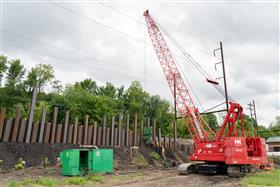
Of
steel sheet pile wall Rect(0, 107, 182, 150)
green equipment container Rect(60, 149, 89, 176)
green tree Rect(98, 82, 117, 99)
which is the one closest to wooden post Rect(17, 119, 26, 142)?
steel sheet pile wall Rect(0, 107, 182, 150)

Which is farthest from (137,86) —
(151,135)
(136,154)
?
(136,154)

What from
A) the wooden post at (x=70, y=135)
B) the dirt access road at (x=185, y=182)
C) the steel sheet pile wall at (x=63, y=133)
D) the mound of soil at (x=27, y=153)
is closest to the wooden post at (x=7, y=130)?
the steel sheet pile wall at (x=63, y=133)

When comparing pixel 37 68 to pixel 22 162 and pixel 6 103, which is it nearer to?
pixel 6 103

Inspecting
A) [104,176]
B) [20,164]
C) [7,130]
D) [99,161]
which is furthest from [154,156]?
[7,130]

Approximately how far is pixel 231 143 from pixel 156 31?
67.0 ft

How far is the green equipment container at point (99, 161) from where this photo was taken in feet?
47.7

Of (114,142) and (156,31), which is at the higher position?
(156,31)

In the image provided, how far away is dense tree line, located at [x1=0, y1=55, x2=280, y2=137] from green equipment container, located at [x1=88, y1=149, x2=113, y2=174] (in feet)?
76.8

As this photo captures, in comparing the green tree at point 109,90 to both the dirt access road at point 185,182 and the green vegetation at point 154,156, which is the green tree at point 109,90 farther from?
the dirt access road at point 185,182

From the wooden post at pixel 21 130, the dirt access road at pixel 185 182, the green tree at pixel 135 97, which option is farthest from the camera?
the green tree at pixel 135 97

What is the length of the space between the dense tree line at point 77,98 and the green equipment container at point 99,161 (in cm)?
2340

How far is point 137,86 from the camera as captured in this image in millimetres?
64312

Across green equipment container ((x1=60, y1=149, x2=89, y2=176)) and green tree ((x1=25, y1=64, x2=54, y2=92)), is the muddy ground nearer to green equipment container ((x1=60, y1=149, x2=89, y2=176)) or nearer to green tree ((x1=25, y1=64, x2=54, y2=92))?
green equipment container ((x1=60, y1=149, x2=89, y2=176))

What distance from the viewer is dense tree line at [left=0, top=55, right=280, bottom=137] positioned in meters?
46.8
